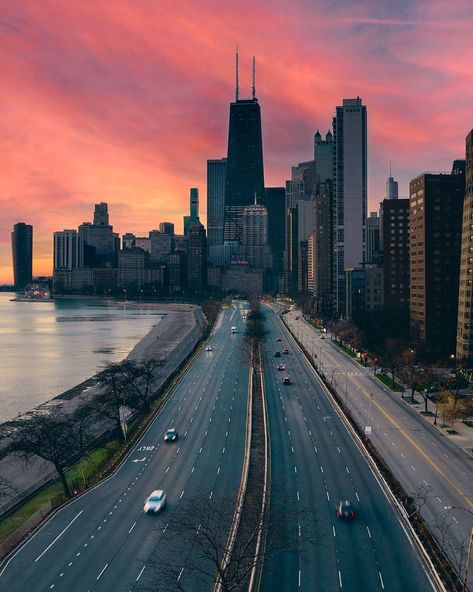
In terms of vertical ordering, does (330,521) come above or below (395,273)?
below

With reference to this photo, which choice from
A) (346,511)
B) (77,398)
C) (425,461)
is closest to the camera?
(346,511)

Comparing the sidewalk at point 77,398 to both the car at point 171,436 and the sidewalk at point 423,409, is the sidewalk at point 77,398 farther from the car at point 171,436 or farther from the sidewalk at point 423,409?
the sidewalk at point 423,409

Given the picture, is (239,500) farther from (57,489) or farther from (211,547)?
(57,489)

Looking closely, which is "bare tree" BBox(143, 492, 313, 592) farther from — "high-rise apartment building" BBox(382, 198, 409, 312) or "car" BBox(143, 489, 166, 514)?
"high-rise apartment building" BBox(382, 198, 409, 312)

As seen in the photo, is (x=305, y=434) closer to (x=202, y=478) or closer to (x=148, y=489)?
(x=202, y=478)

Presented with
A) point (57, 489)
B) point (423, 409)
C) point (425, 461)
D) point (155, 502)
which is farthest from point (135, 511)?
point (423, 409)
